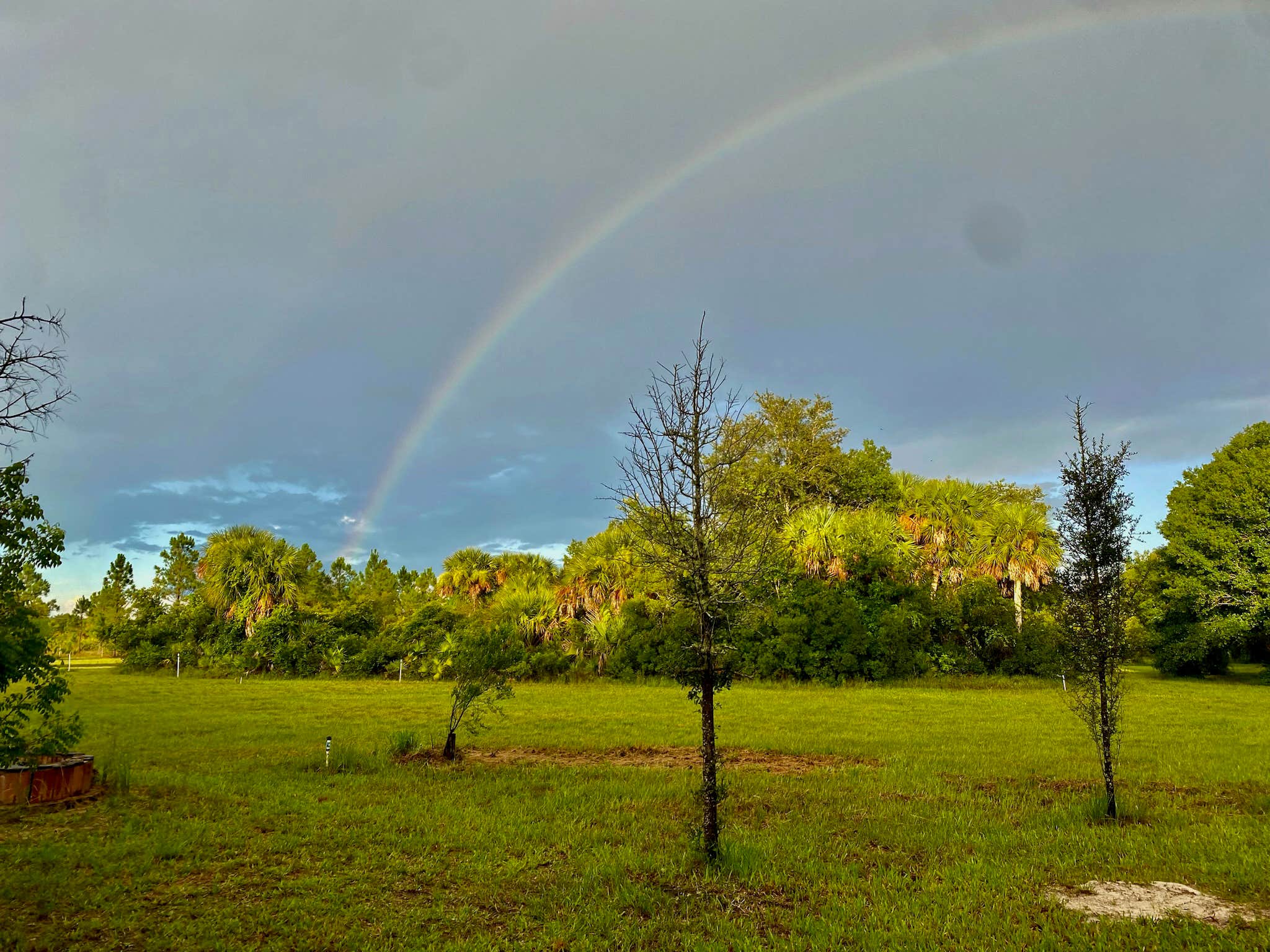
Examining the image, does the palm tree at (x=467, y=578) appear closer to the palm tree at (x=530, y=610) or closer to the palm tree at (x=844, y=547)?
the palm tree at (x=530, y=610)

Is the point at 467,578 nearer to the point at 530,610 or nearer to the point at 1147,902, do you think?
the point at 530,610

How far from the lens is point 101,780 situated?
40.9 feet

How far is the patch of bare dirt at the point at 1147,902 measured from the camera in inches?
291

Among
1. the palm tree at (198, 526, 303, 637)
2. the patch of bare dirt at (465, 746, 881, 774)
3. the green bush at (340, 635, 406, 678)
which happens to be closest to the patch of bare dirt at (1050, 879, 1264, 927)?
the patch of bare dirt at (465, 746, 881, 774)

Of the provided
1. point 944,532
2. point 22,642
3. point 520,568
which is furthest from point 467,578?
point 22,642

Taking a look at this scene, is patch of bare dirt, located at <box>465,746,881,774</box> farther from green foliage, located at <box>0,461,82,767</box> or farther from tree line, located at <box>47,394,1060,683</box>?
tree line, located at <box>47,394,1060,683</box>

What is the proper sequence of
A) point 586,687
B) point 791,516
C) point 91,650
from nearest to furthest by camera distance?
point 586,687 < point 791,516 < point 91,650

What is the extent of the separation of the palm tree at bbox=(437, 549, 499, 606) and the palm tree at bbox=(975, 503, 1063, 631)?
33.5 m

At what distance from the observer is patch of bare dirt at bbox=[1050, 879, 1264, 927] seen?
24.3 feet

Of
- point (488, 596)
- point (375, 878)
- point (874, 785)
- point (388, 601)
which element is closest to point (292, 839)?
point (375, 878)

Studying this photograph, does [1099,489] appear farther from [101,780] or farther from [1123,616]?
[101,780]

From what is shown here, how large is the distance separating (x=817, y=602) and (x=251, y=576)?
3793 centimetres

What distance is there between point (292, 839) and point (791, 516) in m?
38.0

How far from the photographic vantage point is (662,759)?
54.4ft
